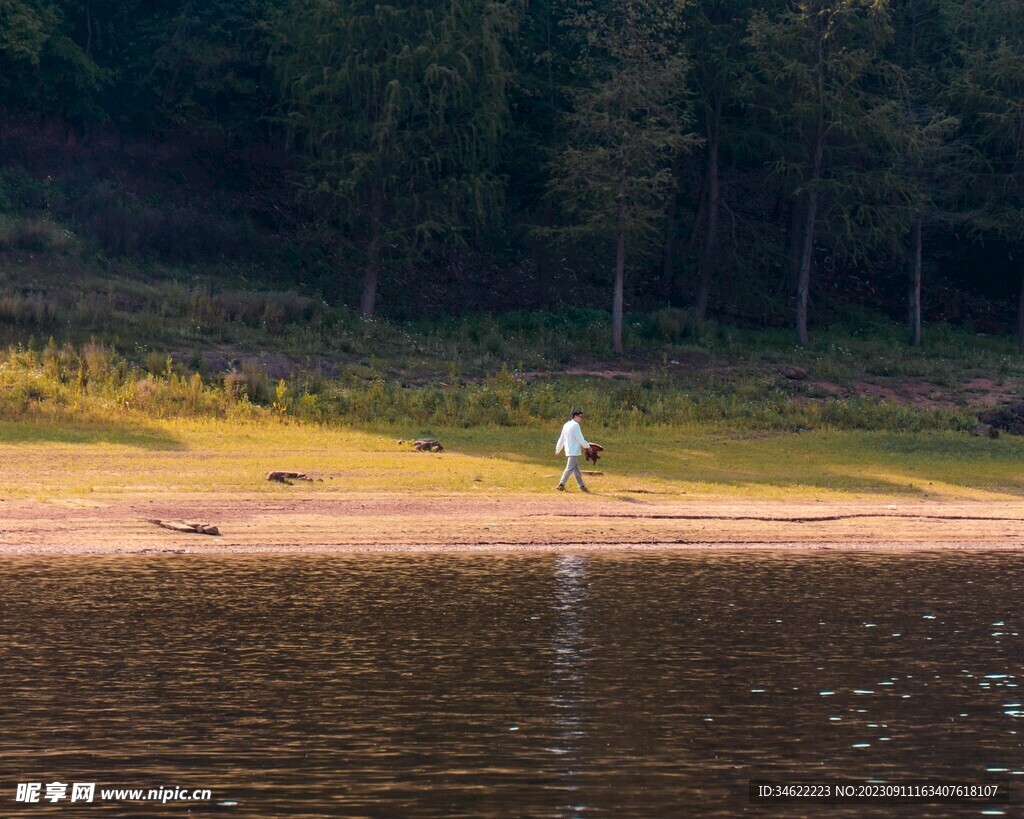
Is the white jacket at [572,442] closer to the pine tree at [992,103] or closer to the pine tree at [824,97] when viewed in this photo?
the pine tree at [824,97]

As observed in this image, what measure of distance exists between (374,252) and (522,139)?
26.9ft

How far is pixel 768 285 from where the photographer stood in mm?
Answer: 62781

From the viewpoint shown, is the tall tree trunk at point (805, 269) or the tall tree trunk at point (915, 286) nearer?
the tall tree trunk at point (805, 269)

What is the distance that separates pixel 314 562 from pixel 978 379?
35.4 meters

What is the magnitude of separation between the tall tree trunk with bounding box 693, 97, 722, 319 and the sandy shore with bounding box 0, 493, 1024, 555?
34.2 m

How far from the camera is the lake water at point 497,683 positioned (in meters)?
10.2

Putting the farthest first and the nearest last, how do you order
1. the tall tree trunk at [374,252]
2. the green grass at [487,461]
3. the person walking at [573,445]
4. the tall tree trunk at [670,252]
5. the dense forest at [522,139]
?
the tall tree trunk at [670,252] → the tall tree trunk at [374,252] → the dense forest at [522,139] → the green grass at [487,461] → the person walking at [573,445]

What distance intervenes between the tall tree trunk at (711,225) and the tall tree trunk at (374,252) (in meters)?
13.5

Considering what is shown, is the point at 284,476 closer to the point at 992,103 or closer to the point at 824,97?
the point at 824,97

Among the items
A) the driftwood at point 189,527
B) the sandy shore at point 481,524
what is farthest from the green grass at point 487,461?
the driftwood at point 189,527

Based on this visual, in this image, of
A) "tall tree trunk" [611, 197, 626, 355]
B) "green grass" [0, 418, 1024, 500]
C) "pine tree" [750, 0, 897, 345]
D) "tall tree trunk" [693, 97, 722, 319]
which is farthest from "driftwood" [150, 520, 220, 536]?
"tall tree trunk" [693, 97, 722, 319]

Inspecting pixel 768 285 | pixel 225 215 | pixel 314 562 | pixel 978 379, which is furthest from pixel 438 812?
pixel 768 285

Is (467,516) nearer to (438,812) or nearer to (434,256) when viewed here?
(438,812)

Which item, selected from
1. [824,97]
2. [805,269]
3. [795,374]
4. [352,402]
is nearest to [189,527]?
[352,402]
